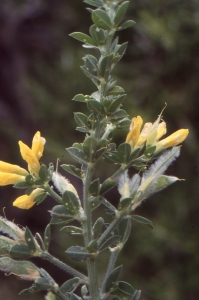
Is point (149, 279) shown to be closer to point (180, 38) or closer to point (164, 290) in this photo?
point (164, 290)

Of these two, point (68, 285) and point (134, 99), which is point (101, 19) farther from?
point (134, 99)

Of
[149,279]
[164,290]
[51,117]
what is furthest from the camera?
[51,117]

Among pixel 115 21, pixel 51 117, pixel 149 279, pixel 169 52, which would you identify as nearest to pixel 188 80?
pixel 169 52

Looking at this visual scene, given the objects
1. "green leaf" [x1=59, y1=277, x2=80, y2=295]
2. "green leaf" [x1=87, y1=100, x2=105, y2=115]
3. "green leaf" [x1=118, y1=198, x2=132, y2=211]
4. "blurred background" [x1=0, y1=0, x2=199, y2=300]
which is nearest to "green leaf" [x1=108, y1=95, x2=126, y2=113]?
"green leaf" [x1=87, y1=100, x2=105, y2=115]

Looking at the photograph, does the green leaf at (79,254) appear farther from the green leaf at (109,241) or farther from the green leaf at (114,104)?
the green leaf at (114,104)

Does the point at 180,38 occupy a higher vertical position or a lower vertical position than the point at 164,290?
higher

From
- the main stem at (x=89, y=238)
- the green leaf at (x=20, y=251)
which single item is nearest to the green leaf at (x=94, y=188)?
the main stem at (x=89, y=238)

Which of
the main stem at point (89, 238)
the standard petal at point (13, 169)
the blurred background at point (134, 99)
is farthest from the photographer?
the blurred background at point (134, 99)
